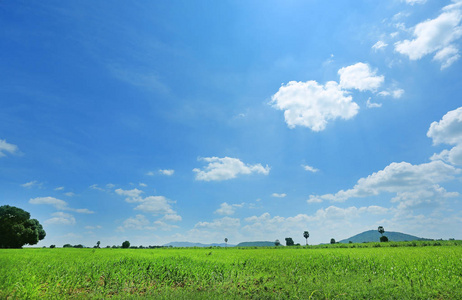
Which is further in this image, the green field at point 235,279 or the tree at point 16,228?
the tree at point 16,228

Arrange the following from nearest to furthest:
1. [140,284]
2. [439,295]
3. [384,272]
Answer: [439,295] < [140,284] < [384,272]

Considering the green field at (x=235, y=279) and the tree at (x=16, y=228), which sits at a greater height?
the tree at (x=16, y=228)

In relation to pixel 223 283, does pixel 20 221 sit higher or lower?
higher

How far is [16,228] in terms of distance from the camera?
1991 inches

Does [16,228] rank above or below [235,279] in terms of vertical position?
above

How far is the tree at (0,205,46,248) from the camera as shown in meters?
50.0

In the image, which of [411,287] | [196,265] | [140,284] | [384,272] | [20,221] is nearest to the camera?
[411,287]

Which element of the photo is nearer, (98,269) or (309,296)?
(309,296)

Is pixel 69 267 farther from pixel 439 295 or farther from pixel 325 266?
pixel 439 295

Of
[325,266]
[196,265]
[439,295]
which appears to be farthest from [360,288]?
[196,265]

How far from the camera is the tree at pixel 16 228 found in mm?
49969

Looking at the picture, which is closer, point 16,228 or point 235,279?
point 235,279

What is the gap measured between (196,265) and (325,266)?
27.0ft

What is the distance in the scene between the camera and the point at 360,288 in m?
10.6
